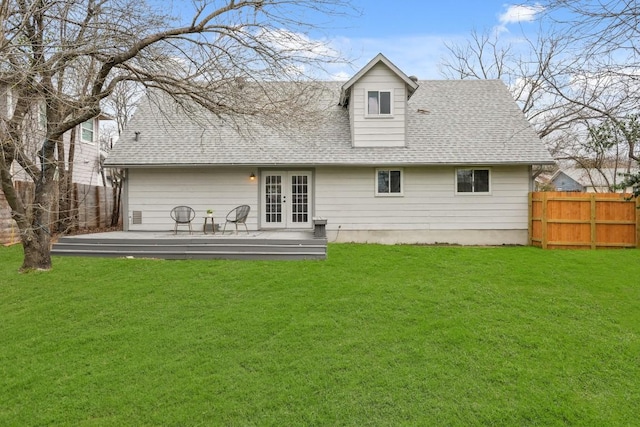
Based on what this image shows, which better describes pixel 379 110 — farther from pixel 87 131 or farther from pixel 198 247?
pixel 87 131

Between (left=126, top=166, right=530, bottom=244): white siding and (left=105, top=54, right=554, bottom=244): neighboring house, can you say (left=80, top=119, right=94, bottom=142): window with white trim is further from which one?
(left=126, top=166, right=530, bottom=244): white siding

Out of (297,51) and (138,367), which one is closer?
(138,367)

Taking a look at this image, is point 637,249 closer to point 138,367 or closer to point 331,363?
point 331,363

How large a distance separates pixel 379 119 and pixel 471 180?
3422mm

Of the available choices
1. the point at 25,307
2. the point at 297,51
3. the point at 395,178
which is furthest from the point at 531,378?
the point at 395,178

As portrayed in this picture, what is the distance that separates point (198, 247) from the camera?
941 cm

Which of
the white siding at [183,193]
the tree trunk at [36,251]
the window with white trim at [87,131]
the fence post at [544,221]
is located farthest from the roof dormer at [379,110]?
the window with white trim at [87,131]

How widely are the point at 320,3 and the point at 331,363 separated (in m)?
5.17

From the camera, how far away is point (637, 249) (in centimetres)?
1077

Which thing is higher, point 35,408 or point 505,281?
point 505,281

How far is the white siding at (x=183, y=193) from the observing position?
39.5 feet

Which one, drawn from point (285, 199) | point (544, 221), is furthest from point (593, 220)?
point (285, 199)

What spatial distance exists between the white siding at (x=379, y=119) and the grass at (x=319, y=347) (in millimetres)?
5471

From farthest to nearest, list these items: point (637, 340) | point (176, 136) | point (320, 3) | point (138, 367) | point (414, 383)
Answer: point (176, 136) < point (320, 3) < point (637, 340) < point (138, 367) < point (414, 383)
